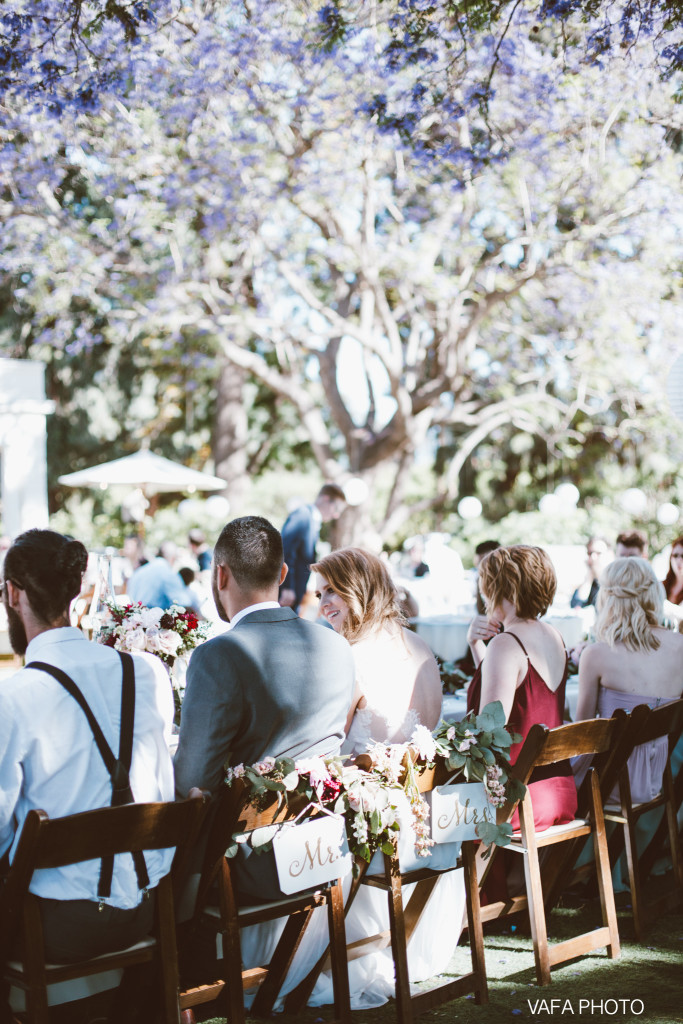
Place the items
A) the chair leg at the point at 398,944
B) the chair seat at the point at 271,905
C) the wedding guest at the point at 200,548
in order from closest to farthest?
the chair seat at the point at 271,905 < the chair leg at the point at 398,944 < the wedding guest at the point at 200,548

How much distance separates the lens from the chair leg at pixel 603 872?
3312 millimetres

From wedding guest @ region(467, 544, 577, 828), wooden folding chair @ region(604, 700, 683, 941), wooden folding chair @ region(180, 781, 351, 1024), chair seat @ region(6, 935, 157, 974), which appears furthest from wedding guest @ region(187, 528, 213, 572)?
chair seat @ region(6, 935, 157, 974)

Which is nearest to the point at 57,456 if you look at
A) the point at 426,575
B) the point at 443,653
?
the point at 426,575

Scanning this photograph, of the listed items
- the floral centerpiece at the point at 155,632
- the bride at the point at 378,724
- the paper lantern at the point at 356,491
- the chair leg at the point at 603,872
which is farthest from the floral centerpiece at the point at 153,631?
the paper lantern at the point at 356,491

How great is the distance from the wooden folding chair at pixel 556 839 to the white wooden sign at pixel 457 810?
0.55ft

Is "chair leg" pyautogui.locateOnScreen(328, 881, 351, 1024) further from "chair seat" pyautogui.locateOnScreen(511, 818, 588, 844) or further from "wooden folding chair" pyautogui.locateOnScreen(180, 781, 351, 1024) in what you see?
"chair seat" pyautogui.locateOnScreen(511, 818, 588, 844)

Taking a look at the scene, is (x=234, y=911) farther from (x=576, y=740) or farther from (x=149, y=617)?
(x=149, y=617)

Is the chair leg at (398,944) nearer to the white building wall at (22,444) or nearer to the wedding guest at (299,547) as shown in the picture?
the wedding guest at (299,547)

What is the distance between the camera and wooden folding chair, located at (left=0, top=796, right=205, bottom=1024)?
2.08 metres

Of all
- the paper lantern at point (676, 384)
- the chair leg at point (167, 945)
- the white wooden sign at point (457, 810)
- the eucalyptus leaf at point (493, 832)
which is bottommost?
the chair leg at point (167, 945)

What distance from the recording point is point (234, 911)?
2.52 m

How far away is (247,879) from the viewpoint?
8.48 feet

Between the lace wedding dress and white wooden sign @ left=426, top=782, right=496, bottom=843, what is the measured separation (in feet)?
0.41

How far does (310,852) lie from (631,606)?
78.8 inches
